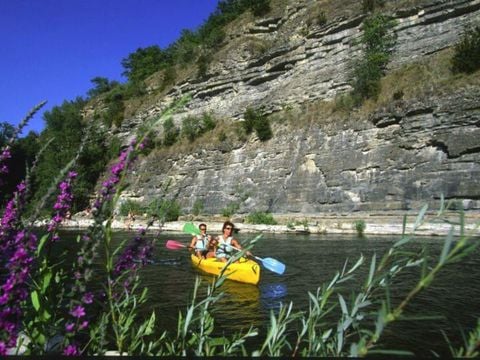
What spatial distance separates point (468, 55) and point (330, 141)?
327 inches

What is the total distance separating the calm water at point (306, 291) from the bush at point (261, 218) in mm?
8493

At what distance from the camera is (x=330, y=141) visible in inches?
1019

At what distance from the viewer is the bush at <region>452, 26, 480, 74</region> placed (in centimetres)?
2153

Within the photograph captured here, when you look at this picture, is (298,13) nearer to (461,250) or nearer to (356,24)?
(356,24)

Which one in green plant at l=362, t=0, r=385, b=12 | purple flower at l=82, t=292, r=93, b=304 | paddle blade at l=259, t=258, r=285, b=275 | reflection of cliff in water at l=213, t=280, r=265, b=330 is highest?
green plant at l=362, t=0, r=385, b=12

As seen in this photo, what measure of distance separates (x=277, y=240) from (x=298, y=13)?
923 inches

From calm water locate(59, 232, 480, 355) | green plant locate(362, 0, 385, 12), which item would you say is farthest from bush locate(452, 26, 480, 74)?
calm water locate(59, 232, 480, 355)

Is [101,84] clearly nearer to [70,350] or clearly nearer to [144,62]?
[144,62]

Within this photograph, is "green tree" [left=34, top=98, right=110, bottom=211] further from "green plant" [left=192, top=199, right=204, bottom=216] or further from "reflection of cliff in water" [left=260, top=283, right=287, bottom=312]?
"reflection of cliff in water" [left=260, top=283, right=287, bottom=312]

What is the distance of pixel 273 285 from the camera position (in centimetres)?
1009

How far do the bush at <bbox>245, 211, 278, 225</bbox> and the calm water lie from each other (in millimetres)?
→ 8493

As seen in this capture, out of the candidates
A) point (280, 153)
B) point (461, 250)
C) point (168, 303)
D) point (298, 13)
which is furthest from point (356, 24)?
point (461, 250)

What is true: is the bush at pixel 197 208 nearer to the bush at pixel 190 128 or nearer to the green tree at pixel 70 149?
the bush at pixel 190 128

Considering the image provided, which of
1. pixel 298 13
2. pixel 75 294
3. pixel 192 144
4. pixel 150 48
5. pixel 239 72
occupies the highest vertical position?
pixel 150 48
